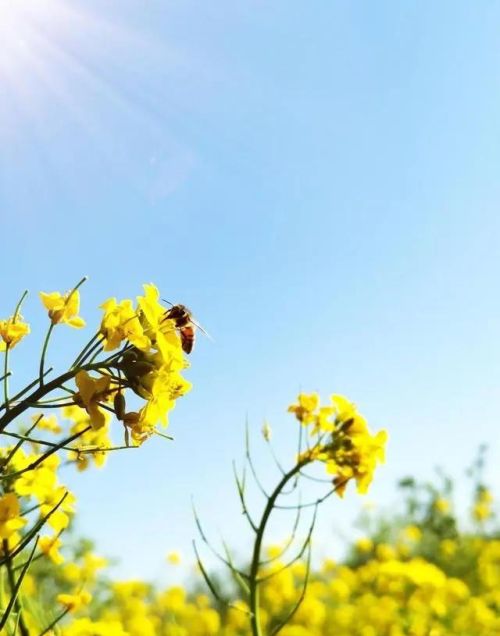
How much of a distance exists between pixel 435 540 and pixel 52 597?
6.04 meters

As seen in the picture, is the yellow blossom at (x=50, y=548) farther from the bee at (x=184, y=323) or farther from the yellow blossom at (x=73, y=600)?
the bee at (x=184, y=323)

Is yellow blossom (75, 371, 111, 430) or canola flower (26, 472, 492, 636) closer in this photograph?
yellow blossom (75, 371, 111, 430)

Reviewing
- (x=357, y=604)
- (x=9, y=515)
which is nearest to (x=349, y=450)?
(x=9, y=515)

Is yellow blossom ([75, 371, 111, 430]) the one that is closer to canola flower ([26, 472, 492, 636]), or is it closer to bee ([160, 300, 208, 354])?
bee ([160, 300, 208, 354])

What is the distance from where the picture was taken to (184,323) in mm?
1402

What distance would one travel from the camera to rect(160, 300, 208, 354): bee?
1393mm

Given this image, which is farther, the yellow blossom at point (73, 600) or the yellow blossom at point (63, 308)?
A: the yellow blossom at point (73, 600)

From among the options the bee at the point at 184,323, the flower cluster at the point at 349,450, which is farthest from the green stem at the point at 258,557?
the bee at the point at 184,323

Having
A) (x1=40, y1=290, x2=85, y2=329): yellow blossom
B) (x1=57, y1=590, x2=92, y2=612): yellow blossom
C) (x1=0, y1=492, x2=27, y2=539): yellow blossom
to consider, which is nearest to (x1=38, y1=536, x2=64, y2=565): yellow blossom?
(x1=57, y1=590, x2=92, y2=612): yellow blossom

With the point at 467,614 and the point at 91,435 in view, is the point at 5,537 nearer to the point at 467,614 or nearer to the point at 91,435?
the point at 91,435

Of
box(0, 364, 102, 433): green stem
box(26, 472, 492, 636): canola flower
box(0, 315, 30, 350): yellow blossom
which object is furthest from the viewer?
box(26, 472, 492, 636): canola flower

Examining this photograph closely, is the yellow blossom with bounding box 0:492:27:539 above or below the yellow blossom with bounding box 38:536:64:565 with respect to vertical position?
below

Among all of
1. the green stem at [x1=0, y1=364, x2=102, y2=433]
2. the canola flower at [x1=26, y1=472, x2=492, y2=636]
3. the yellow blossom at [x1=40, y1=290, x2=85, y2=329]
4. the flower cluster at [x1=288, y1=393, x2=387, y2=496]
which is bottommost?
the green stem at [x1=0, y1=364, x2=102, y2=433]

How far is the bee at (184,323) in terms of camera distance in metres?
1.39
